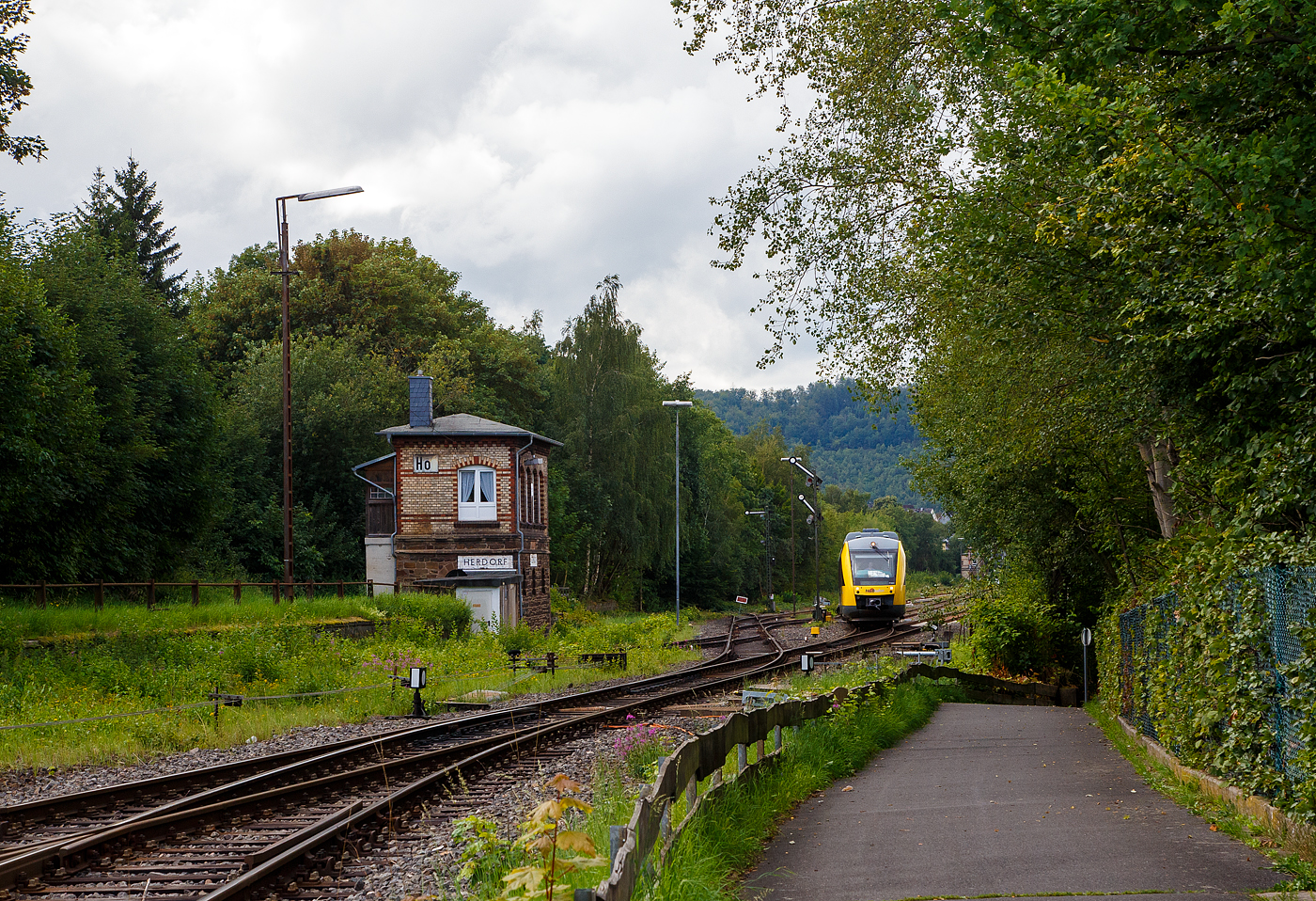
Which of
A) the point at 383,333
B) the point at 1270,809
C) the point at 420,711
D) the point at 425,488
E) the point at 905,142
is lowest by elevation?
the point at 420,711

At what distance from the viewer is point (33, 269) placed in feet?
99.9

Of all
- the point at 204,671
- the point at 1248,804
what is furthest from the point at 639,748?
the point at 204,671

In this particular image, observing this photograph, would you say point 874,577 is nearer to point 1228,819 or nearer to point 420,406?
point 420,406

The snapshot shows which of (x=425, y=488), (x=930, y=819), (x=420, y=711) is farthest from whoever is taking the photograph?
(x=425, y=488)

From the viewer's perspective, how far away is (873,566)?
4259 cm

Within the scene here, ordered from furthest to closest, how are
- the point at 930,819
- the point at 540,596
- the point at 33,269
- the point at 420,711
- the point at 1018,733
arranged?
the point at 540,596
the point at 33,269
the point at 420,711
the point at 1018,733
the point at 930,819

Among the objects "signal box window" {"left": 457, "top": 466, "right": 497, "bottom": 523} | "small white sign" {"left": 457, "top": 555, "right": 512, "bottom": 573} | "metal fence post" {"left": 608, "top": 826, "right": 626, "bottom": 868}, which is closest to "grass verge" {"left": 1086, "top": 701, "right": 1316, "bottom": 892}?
"metal fence post" {"left": 608, "top": 826, "right": 626, "bottom": 868}

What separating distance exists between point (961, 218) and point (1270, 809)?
6465 mm

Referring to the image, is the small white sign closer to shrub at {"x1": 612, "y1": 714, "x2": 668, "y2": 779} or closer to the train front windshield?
the train front windshield

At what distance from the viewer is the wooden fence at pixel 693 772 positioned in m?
4.46

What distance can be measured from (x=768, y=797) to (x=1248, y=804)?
3359mm

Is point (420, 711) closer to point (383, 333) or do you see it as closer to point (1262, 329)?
point (1262, 329)

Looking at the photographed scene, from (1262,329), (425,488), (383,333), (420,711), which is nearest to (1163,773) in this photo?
(1262,329)

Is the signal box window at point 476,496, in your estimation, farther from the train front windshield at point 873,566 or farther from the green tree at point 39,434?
the train front windshield at point 873,566
